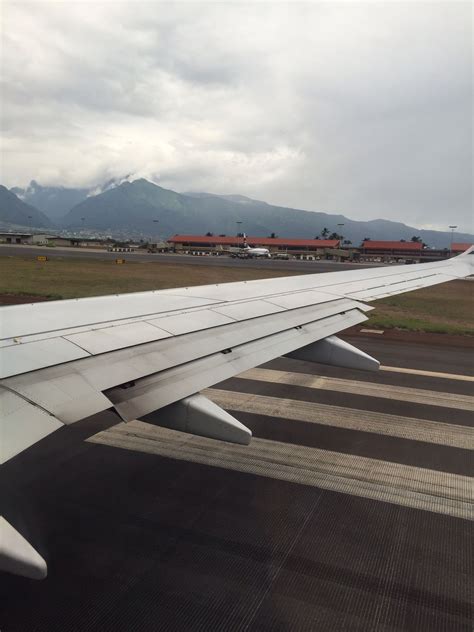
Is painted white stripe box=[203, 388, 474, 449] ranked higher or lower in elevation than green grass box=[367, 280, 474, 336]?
lower

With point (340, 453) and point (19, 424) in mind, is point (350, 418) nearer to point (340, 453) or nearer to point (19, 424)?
point (340, 453)

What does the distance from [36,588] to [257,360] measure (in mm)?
3385

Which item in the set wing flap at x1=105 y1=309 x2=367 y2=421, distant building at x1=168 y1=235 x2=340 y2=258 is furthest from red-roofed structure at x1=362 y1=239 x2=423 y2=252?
wing flap at x1=105 y1=309 x2=367 y2=421

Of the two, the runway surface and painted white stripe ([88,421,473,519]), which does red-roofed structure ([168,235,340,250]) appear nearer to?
the runway surface

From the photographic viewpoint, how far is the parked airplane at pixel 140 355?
120 inches

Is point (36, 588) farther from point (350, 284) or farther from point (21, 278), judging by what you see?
point (21, 278)

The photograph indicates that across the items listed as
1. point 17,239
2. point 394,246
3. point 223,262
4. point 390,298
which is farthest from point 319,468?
point 17,239

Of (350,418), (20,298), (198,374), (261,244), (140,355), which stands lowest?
(350,418)

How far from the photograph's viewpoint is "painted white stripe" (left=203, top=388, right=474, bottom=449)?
8.43 m

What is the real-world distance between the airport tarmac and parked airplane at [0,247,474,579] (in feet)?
5.19

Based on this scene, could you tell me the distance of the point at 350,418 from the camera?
30.3 ft

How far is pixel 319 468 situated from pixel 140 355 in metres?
4.23

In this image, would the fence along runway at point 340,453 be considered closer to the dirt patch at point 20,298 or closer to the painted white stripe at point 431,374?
the painted white stripe at point 431,374

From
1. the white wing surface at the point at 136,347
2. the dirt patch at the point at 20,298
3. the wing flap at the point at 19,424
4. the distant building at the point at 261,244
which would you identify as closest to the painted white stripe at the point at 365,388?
the white wing surface at the point at 136,347
